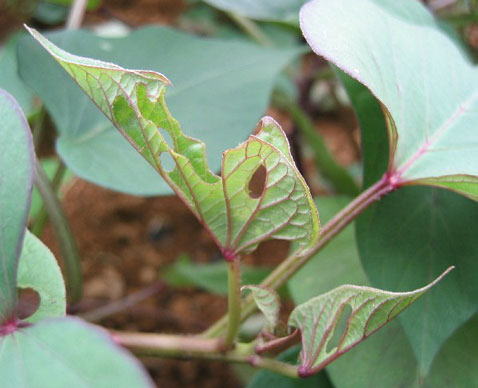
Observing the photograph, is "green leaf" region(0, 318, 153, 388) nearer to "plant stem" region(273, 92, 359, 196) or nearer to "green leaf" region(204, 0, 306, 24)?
"green leaf" region(204, 0, 306, 24)

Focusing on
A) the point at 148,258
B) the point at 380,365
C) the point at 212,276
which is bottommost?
the point at 148,258

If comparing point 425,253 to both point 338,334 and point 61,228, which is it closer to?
point 338,334

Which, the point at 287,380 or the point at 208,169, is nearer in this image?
the point at 208,169

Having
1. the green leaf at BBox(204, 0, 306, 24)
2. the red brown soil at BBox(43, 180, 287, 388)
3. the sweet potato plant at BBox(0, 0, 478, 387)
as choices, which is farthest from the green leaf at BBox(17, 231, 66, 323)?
the red brown soil at BBox(43, 180, 287, 388)

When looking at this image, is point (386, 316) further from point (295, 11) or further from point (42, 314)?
point (295, 11)

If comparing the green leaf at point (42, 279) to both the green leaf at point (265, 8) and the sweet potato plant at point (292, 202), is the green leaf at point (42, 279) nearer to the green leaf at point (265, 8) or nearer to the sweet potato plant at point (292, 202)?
the sweet potato plant at point (292, 202)

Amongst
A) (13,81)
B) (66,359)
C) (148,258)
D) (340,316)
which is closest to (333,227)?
(340,316)

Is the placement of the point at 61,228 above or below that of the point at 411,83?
below
